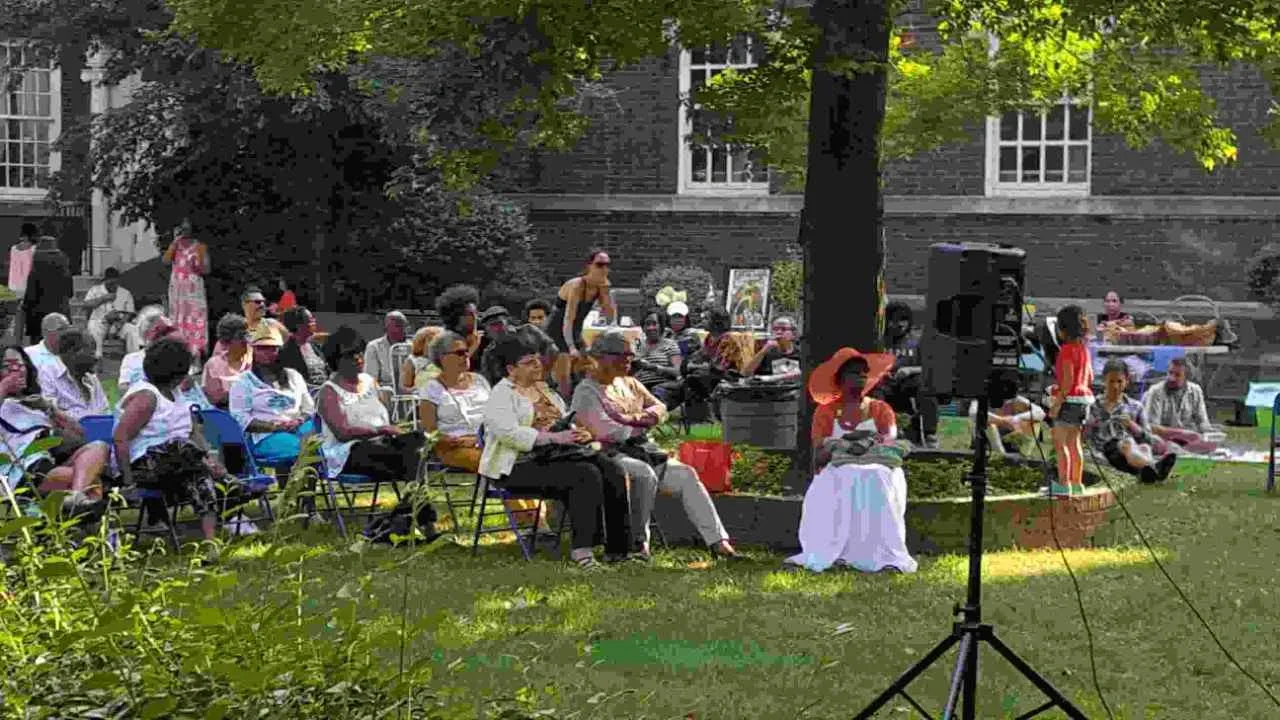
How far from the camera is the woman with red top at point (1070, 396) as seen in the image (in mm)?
14000

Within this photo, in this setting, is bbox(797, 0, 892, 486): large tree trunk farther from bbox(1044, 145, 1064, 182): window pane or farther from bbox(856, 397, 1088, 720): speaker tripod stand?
bbox(1044, 145, 1064, 182): window pane

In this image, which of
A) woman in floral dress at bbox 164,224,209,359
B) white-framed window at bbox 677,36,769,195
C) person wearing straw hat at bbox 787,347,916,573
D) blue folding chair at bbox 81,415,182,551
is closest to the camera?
blue folding chair at bbox 81,415,182,551

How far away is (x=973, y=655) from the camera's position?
7035 mm

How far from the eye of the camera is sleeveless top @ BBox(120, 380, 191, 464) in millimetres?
11844

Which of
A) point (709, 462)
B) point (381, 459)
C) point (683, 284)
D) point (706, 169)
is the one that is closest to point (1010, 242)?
point (683, 284)

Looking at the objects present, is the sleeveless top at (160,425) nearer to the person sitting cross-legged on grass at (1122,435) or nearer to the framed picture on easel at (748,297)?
the person sitting cross-legged on grass at (1122,435)

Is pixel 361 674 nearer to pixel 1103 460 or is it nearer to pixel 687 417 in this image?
pixel 1103 460

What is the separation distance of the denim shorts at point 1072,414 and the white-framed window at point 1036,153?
12730 mm

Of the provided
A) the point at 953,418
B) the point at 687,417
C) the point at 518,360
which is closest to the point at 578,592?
the point at 518,360

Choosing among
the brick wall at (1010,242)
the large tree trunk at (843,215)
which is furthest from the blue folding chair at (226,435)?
the brick wall at (1010,242)

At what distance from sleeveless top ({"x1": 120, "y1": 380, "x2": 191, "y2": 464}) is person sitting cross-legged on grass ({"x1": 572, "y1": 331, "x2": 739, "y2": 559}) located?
219 centimetres

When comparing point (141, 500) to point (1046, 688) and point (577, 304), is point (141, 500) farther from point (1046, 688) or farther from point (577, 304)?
point (577, 304)

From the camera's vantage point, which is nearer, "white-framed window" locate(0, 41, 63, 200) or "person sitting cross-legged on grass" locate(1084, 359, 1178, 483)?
"person sitting cross-legged on grass" locate(1084, 359, 1178, 483)

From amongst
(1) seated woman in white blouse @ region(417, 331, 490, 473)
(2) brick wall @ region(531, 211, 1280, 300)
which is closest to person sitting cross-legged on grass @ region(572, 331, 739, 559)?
(1) seated woman in white blouse @ region(417, 331, 490, 473)
